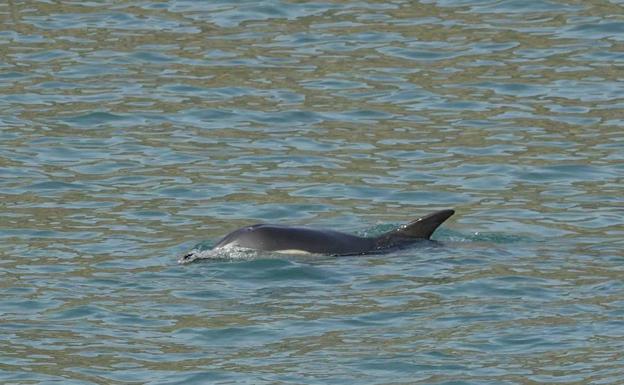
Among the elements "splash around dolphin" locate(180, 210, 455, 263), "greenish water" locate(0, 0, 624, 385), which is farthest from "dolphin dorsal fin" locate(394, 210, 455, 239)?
"greenish water" locate(0, 0, 624, 385)

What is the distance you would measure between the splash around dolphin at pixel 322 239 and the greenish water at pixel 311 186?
17 cm

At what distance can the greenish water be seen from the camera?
11.0m

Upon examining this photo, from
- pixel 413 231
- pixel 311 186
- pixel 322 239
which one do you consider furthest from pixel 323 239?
pixel 311 186

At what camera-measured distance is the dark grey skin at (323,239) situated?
43.5 feet

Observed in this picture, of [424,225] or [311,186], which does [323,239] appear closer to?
[424,225]

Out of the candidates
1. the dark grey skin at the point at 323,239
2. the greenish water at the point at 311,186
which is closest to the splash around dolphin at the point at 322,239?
the dark grey skin at the point at 323,239

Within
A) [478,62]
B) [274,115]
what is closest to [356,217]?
[274,115]

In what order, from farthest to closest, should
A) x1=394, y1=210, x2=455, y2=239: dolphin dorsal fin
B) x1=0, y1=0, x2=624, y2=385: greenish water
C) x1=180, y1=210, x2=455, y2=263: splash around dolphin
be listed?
x1=394, y1=210, x2=455, y2=239: dolphin dorsal fin, x1=180, y1=210, x2=455, y2=263: splash around dolphin, x1=0, y1=0, x2=624, y2=385: greenish water

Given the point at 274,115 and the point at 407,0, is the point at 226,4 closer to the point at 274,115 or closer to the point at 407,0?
the point at 407,0

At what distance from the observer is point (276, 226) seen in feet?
44.3

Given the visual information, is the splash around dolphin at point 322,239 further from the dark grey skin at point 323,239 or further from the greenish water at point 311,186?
the greenish water at point 311,186

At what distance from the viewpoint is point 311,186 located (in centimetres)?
1552

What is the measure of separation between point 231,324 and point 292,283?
3.85ft

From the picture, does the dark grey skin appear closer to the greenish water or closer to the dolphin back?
the dolphin back
